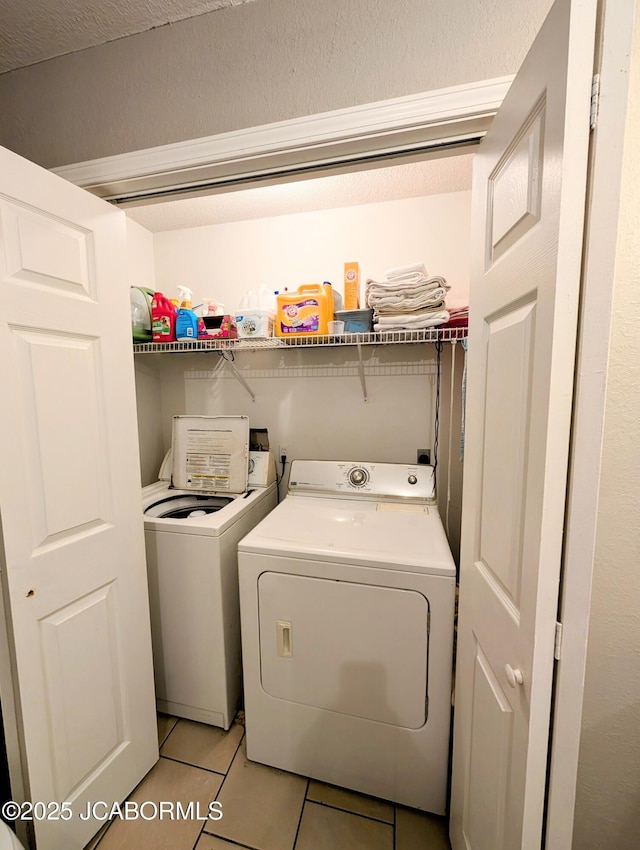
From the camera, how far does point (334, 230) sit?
2035mm

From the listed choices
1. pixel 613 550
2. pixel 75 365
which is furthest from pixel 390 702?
pixel 75 365

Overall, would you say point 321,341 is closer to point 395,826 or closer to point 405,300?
point 405,300

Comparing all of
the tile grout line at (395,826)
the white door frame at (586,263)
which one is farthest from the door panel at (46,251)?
the tile grout line at (395,826)

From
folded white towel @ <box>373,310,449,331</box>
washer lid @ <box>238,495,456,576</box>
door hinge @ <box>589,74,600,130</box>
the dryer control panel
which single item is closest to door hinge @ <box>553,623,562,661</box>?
washer lid @ <box>238,495,456,576</box>

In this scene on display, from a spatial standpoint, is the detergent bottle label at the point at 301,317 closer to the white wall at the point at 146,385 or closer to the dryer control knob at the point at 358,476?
the dryer control knob at the point at 358,476

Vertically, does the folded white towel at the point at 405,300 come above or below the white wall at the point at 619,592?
above

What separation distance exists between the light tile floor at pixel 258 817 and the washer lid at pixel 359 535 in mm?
959

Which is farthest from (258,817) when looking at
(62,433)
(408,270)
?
(408,270)

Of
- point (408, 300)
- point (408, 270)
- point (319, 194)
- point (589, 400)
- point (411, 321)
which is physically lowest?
point (589, 400)

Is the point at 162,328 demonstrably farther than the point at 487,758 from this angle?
Yes

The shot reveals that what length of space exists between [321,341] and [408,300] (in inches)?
18.1

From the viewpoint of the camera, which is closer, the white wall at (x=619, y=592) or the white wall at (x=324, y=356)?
the white wall at (x=619, y=592)

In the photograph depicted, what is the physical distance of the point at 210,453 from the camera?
2.08 m

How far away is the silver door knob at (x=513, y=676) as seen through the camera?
0.65 meters
